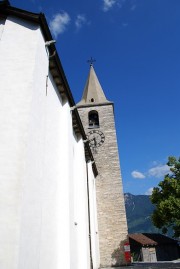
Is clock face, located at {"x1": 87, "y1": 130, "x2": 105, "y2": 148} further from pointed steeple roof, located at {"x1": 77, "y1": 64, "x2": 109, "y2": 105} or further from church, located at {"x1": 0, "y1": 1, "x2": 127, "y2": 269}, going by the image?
church, located at {"x1": 0, "y1": 1, "x2": 127, "y2": 269}

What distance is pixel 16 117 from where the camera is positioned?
5469mm

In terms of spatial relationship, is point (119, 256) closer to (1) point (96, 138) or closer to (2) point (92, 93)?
(1) point (96, 138)

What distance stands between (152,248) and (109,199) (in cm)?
1772

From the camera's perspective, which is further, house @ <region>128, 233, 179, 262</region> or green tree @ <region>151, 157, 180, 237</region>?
house @ <region>128, 233, 179, 262</region>

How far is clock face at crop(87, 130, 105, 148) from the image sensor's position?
22109 millimetres

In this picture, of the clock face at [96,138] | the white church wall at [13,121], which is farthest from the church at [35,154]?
the clock face at [96,138]

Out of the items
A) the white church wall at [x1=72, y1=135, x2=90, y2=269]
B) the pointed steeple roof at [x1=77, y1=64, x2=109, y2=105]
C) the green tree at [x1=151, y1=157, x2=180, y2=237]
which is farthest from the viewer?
the pointed steeple roof at [x1=77, y1=64, x2=109, y2=105]

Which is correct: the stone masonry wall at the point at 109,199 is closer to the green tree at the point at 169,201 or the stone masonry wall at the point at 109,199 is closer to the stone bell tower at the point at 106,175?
the stone bell tower at the point at 106,175

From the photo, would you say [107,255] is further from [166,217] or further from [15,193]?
[15,193]

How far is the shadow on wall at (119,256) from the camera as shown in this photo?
1741 cm

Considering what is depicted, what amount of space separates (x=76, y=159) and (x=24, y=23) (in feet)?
22.0

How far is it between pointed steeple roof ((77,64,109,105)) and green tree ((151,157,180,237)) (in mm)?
9605

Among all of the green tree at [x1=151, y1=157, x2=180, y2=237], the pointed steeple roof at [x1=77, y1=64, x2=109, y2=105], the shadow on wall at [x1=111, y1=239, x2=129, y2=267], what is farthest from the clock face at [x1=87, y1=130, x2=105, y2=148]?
the shadow on wall at [x1=111, y1=239, x2=129, y2=267]

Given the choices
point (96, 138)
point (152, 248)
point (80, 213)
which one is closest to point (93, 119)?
point (96, 138)
